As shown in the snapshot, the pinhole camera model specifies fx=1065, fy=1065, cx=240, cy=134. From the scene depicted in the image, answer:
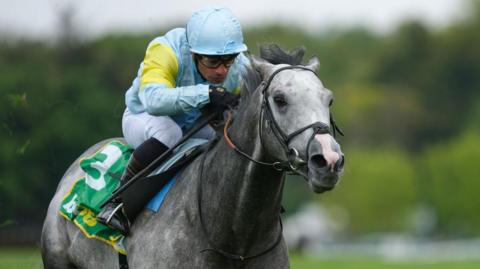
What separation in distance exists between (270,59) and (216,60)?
62 cm

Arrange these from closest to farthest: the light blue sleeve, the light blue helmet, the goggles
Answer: the light blue sleeve
the light blue helmet
the goggles

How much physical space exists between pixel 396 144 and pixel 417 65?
8.55 m

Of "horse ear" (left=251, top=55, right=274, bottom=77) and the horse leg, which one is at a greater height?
"horse ear" (left=251, top=55, right=274, bottom=77)

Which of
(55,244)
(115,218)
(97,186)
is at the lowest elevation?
(55,244)

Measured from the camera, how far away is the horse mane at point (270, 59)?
22.6ft

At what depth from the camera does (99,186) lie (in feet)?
26.8

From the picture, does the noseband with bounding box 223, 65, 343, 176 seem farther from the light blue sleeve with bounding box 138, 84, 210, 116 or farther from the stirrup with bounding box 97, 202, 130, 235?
the stirrup with bounding box 97, 202, 130, 235

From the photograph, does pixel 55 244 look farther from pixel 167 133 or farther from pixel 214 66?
pixel 214 66

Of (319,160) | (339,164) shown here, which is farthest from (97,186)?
(339,164)

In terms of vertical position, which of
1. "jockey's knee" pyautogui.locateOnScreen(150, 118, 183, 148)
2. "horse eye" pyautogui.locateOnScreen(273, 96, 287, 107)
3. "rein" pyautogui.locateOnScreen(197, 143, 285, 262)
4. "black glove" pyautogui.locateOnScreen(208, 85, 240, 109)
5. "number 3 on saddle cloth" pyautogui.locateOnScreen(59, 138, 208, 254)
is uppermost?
"horse eye" pyautogui.locateOnScreen(273, 96, 287, 107)

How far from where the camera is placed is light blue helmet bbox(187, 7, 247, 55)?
24.0 feet

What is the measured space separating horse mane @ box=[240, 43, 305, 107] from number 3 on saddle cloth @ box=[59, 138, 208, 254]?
0.80 m

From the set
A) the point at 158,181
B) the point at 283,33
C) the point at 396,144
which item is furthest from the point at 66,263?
the point at 283,33

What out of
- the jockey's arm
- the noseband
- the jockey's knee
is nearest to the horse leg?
the jockey's knee
